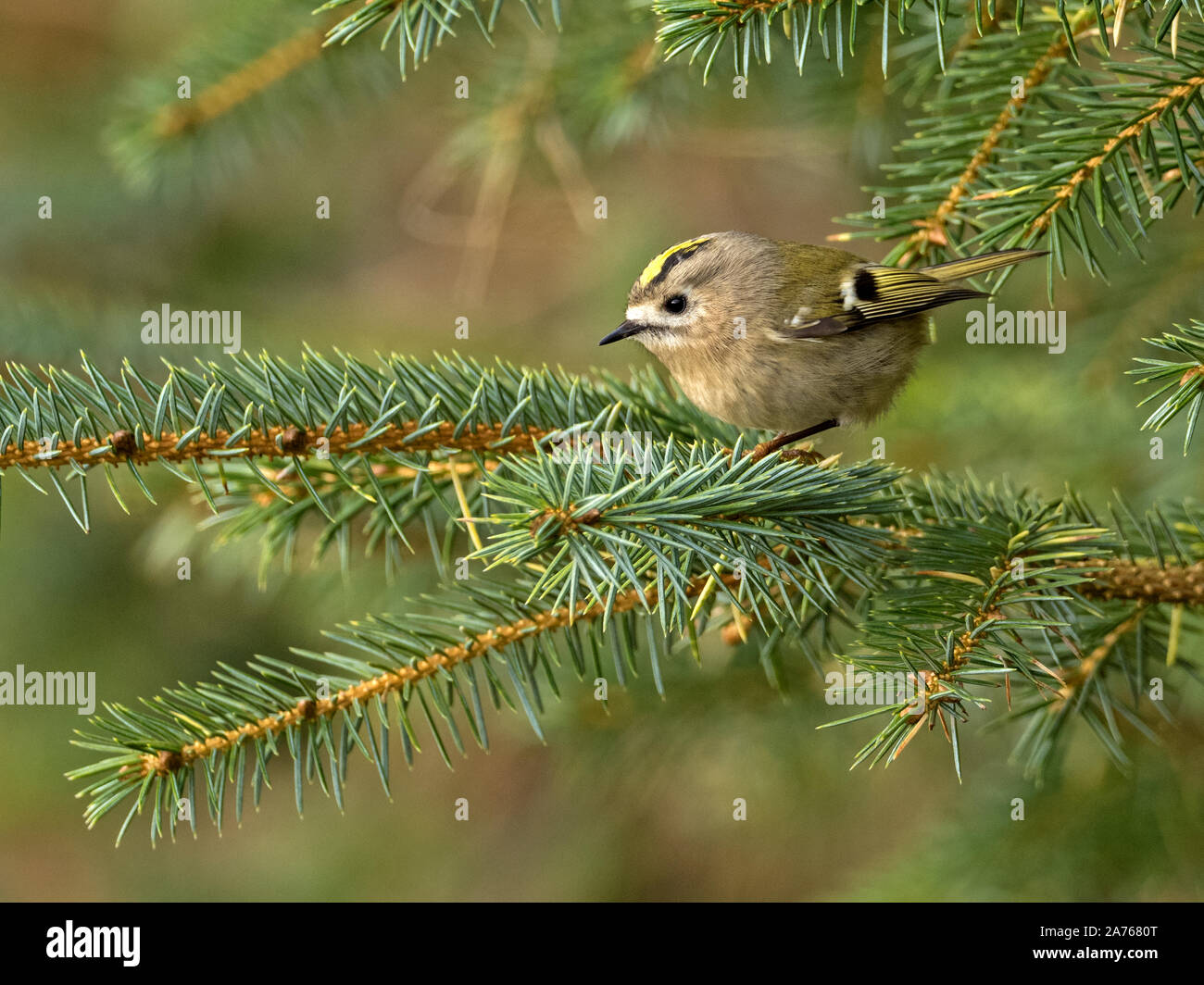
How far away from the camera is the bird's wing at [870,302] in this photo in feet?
6.93

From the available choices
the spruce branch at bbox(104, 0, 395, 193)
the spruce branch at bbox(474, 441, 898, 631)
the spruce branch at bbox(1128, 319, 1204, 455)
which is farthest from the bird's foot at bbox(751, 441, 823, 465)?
the spruce branch at bbox(104, 0, 395, 193)

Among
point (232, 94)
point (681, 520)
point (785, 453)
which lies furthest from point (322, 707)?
point (232, 94)

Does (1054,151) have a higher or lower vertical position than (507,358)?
lower

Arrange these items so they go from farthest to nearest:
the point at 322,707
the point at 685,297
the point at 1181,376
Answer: the point at 685,297
the point at 322,707
the point at 1181,376

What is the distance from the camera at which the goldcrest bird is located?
213 centimetres

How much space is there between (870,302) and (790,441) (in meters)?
0.40

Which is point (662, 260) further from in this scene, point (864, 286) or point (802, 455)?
point (802, 455)

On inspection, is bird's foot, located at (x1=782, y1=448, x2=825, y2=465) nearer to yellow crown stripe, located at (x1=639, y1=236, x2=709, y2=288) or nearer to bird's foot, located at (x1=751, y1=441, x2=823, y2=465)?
bird's foot, located at (x1=751, y1=441, x2=823, y2=465)

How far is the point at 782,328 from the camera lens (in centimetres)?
221

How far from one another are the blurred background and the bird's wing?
0.88ft

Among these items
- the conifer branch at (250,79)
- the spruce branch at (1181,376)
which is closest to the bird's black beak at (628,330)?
the conifer branch at (250,79)

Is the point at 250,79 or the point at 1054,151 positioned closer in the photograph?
the point at 1054,151

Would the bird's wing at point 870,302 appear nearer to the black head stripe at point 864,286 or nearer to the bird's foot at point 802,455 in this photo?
the black head stripe at point 864,286
